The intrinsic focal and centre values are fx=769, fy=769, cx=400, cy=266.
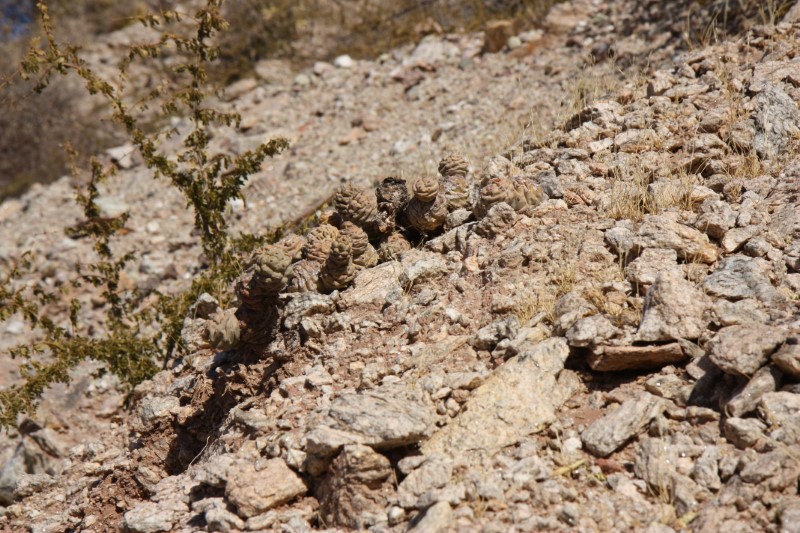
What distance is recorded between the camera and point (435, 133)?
8.08m

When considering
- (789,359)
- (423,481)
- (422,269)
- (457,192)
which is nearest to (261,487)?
(423,481)

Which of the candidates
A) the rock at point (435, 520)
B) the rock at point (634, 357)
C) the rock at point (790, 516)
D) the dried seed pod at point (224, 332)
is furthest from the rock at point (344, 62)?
the rock at point (790, 516)

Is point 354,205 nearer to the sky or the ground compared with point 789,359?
nearer to the sky

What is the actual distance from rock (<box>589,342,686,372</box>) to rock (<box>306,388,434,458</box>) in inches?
32.9

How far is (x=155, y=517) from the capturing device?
369cm

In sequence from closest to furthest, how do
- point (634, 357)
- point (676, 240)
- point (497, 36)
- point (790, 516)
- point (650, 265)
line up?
1. point (790, 516)
2. point (634, 357)
3. point (650, 265)
4. point (676, 240)
5. point (497, 36)

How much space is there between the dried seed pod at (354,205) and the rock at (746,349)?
232 cm

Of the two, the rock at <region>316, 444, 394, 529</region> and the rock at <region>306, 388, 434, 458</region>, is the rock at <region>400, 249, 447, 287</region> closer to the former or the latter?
the rock at <region>306, 388, 434, 458</region>

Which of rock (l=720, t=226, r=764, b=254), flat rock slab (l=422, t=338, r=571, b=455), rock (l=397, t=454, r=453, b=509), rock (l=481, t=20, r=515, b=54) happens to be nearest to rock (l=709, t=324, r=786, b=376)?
flat rock slab (l=422, t=338, r=571, b=455)

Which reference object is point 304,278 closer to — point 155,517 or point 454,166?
point 454,166

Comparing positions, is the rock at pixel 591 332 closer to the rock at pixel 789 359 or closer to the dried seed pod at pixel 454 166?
the rock at pixel 789 359

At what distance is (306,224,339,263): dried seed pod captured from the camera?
470 centimetres

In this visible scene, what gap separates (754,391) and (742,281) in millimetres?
749

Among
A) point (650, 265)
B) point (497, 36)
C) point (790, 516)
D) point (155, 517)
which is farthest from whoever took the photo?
point (497, 36)
